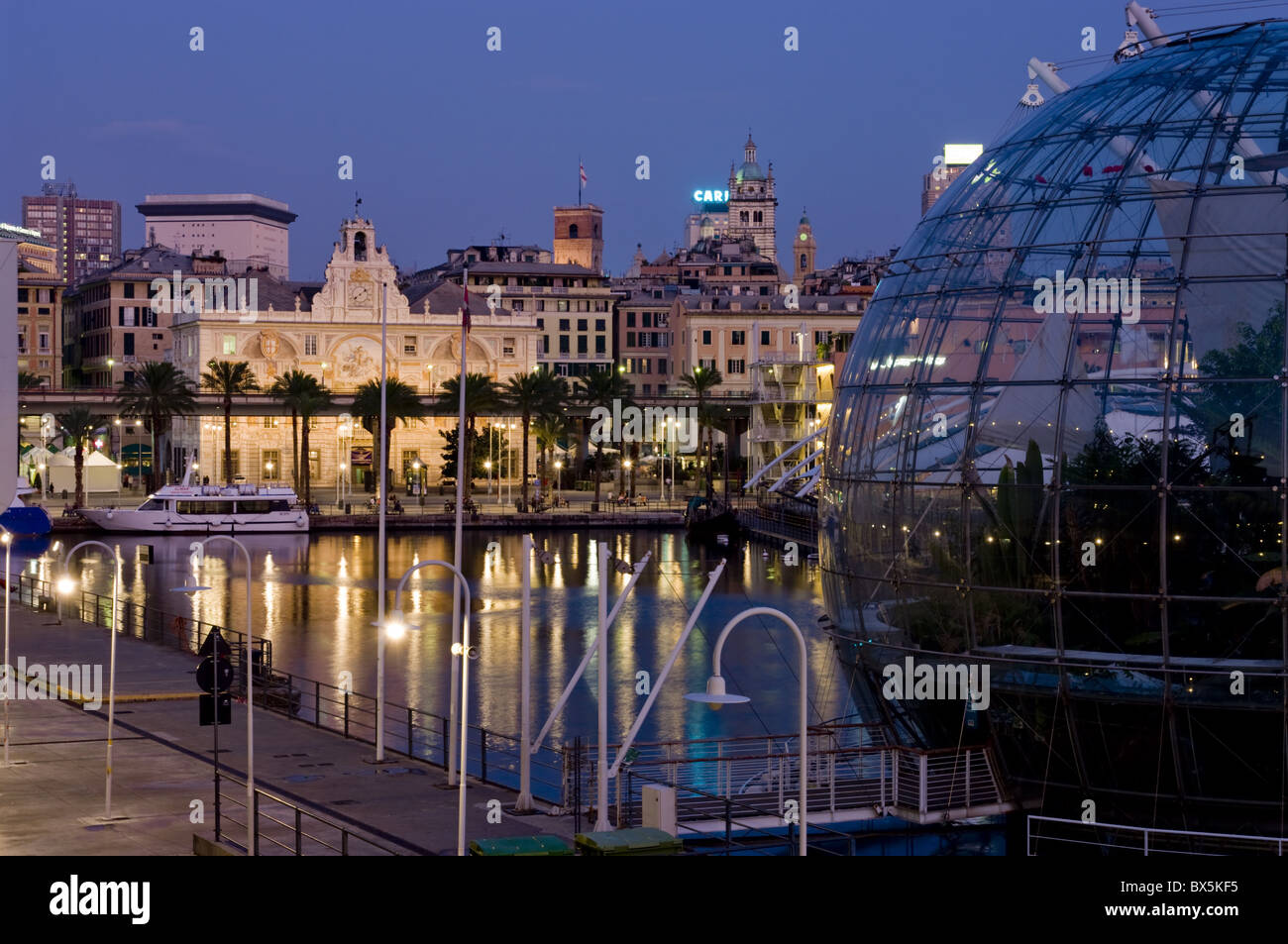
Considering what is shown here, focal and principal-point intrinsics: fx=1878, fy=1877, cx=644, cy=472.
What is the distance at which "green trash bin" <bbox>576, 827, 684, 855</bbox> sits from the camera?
2198 centimetres

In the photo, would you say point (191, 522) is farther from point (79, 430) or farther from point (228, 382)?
point (228, 382)

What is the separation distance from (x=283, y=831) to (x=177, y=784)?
506 cm

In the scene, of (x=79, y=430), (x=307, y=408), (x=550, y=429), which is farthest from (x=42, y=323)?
(x=550, y=429)

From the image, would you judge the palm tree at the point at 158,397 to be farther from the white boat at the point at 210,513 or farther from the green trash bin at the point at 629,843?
the green trash bin at the point at 629,843

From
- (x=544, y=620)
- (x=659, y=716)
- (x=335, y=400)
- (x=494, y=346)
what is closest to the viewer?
(x=659, y=716)

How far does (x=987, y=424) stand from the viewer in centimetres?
2595

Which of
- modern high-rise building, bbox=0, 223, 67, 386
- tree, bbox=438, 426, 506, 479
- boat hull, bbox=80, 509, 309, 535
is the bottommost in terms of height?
boat hull, bbox=80, 509, 309, 535

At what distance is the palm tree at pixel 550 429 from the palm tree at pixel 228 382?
2112 cm

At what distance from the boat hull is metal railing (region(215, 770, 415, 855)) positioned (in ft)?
280

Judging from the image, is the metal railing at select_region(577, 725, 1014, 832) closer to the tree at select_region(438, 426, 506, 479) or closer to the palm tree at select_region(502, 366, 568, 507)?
the palm tree at select_region(502, 366, 568, 507)

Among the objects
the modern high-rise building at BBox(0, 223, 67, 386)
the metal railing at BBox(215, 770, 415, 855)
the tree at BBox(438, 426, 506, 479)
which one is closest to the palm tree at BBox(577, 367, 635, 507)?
the tree at BBox(438, 426, 506, 479)
